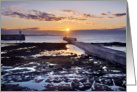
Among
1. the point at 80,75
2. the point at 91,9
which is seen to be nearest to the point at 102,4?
the point at 91,9

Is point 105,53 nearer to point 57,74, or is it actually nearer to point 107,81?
point 107,81

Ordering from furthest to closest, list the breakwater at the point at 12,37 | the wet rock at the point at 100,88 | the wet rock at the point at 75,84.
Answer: the breakwater at the point at 12,37, the wet rock at the point at 75,84, the wet rock at the point at 100,88

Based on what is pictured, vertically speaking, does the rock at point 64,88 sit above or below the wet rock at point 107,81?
below

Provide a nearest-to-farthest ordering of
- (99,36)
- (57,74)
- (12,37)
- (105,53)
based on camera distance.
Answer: (57,74) < (99,36) < (12,37) < (105,53)

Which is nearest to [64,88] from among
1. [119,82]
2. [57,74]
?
[57,74]

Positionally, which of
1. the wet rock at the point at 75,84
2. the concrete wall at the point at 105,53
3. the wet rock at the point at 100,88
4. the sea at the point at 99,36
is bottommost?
the wet rock at the point at 100,88

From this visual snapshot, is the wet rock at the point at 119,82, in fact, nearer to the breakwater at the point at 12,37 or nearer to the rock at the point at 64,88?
the rock at the point at 64,88

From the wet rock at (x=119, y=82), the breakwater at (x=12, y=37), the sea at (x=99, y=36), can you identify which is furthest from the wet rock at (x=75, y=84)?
the breakwater at (x=12, y=37)

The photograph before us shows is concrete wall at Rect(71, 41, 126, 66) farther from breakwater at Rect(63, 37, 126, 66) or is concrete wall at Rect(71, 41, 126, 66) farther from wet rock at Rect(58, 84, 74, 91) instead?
wet rock at Rect(58, 84, 74, 91)

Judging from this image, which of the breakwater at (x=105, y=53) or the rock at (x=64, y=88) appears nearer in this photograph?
the rock at (x=64, y=88)

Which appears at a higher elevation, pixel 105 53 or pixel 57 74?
pixel 105 53
